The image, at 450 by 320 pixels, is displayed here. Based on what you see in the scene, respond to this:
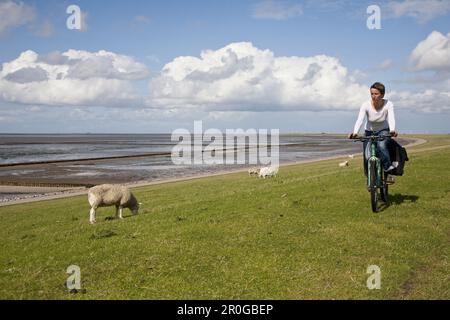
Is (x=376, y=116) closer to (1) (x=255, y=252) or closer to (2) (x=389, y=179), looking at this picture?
(2) (x=389, y=179)

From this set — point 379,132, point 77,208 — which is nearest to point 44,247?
point 379,132

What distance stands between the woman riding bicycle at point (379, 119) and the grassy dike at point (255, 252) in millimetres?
1926

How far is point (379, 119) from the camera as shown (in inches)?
524

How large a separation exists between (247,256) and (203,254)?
1039 mm

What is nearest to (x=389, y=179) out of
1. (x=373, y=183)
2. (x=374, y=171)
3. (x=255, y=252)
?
(x=374, y=171)

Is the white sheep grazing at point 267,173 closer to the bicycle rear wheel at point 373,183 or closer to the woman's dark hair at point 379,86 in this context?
the bicycle rear wheel at point 373,183

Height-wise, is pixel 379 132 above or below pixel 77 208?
above

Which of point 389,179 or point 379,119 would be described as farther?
point 389,179

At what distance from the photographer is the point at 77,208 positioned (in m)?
24.1

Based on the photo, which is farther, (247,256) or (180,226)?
(180,226)

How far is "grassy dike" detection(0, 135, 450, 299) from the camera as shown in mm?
7980

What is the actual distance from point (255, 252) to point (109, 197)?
8.62 metres
